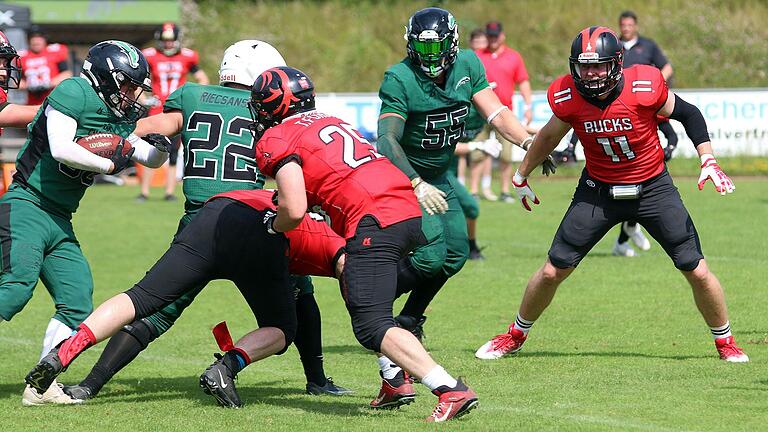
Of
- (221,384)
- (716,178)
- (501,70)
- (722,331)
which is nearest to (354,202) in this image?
(221,384)

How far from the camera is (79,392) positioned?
20.4 feet

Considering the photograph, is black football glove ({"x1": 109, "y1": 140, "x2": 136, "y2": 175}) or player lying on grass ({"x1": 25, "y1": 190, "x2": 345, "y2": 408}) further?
black football glove ({"x1": 109, "y1": 140, "x2": 136, "y2": 175})

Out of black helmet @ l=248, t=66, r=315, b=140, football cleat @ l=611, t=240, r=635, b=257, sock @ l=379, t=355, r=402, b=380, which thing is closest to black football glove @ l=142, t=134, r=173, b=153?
black helmet @ l=248, t=66, r=315, b=140

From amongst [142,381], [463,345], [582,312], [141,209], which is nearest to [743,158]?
[141,209]

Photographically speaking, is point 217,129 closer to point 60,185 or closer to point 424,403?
point 60,185

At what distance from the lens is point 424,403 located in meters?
6.05

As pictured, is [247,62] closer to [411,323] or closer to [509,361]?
[411,323]

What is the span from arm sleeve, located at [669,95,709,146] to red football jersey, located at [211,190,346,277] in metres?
2.17

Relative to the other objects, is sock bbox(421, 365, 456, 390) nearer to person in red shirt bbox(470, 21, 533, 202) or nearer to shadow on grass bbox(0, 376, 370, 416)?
shadow on grass bbox(0, 376, 370, 416)

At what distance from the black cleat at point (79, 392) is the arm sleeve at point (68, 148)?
1.13 m

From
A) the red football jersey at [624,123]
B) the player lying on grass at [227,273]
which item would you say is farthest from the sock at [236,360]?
the red football jersey at [624,123]

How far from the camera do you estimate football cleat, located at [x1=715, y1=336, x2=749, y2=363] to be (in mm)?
6781

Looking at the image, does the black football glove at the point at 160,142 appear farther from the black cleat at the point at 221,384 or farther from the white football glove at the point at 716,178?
the white football glove at the point at 716,178

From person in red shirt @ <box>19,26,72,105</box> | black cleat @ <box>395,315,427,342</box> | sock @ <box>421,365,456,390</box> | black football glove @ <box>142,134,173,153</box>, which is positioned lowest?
person in red shirt @ <box>19,26,72,105</box>
